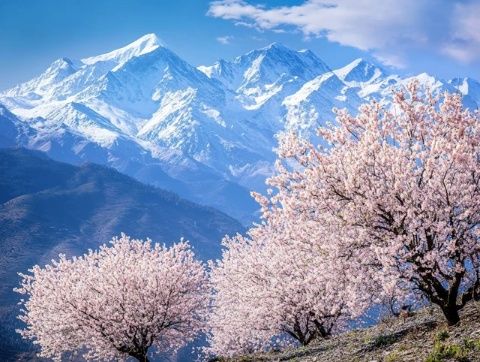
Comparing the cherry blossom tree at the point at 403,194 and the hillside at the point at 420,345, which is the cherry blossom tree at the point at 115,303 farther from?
the cherry blossom tree at the point at 403,194

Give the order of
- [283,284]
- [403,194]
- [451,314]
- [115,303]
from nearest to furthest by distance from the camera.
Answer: [403,194] < [451,314] < [283,284] < [115,303]

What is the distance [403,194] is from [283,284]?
20.0m

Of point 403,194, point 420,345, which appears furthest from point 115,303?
point 403,194

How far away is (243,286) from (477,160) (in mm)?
27270

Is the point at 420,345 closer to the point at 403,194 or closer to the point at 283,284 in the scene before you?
the point at 403,194

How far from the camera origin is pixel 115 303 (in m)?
38.2

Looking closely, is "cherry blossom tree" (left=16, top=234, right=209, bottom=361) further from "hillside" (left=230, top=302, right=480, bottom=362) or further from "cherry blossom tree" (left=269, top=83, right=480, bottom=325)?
"cherry blossom tree" (left=269, top=83, right=480, bottom=325)

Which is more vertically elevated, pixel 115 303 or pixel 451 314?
pixel 115 303

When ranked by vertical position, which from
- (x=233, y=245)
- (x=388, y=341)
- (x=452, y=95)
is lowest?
(x=388, y=341)

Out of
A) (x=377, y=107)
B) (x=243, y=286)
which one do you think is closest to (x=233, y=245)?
(x=243, y=286)

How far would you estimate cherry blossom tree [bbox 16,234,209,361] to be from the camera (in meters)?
38.1

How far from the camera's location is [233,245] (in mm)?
54375

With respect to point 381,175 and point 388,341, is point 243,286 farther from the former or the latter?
point 381,175

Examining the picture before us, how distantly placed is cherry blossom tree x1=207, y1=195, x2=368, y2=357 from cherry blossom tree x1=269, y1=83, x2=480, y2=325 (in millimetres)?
1157
